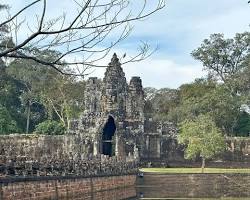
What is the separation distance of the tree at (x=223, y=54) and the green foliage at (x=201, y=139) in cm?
2722

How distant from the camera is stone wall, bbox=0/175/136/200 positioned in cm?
2595

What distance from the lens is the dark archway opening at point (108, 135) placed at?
64.3 metres

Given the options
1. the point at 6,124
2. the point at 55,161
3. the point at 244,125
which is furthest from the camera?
the point at 244,125

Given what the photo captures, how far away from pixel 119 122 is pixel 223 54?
35.2m

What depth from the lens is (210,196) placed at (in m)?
49.3

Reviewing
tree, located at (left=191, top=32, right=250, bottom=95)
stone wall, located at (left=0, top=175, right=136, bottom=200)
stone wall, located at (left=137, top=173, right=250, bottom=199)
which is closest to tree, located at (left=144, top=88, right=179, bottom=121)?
tree, located at (left=191, top=32, right=250, bottom=95)

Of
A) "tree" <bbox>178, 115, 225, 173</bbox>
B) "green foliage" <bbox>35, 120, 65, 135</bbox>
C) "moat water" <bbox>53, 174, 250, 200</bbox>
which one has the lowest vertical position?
"moat water" <bbox>53, 174, 250, 200</bbox>

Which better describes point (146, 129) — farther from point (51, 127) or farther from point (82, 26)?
point (82, 26)

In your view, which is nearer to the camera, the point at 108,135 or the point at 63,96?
the point at 108,135

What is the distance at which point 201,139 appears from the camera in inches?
2470

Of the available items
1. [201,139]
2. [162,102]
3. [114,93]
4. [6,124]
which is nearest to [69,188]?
[114,93]

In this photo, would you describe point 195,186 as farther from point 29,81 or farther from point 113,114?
point 29,81

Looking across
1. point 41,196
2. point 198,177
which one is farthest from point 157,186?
point 41,196

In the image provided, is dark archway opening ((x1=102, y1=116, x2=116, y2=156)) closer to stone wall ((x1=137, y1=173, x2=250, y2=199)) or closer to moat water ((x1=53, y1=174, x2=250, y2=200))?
stone wall ((x1=137, y1=173, x2=250, y2=199))
